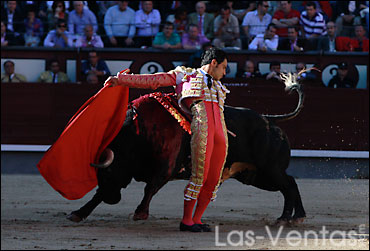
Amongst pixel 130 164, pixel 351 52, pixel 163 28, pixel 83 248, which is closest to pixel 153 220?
pixel 130 164

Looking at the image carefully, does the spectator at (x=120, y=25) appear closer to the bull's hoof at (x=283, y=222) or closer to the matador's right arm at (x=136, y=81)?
the bull's hoof at (x=283, y=222)

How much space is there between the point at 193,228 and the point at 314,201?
223cm

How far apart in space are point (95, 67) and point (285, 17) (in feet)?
6.76

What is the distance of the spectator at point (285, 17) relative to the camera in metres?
8.65

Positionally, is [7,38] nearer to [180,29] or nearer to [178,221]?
[180,29]

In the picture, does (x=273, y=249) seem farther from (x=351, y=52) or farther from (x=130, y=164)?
(x=351, y=52)

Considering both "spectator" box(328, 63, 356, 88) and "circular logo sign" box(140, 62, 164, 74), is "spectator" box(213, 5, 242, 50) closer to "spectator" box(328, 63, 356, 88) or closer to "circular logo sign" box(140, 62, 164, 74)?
"circular logo sign" box(140, 62, 164, 74)

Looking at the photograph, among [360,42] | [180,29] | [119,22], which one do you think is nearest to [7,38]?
[119,22]

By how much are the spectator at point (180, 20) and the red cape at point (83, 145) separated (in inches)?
143

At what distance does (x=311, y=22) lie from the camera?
859cm

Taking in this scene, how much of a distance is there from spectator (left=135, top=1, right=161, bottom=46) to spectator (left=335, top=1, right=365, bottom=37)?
6.23 ft

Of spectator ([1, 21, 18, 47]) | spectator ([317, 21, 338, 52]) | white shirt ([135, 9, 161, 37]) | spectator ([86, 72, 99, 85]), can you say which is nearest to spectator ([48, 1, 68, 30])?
spectator ([1, 21, 18, 47])

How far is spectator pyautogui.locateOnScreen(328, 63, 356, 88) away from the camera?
8.91 meters

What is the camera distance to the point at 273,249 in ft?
14.0
